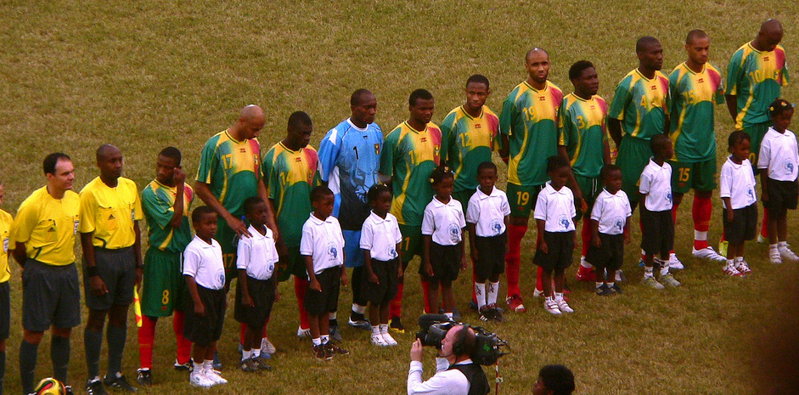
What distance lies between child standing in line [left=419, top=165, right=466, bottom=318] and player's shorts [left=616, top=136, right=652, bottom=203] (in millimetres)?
2418

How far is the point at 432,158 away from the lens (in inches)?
434

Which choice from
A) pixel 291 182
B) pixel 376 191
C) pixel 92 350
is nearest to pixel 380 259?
pixel 376 191

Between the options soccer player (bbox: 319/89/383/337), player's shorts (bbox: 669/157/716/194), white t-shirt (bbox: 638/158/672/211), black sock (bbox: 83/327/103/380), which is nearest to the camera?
black sock (bbox: 83/327/103/380)

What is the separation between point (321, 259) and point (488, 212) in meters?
1.92

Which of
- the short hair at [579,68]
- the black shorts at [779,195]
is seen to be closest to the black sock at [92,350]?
the short hair at [579,68]

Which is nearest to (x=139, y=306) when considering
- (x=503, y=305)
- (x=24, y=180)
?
(x=503, y=305)

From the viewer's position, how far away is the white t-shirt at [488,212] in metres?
11.0

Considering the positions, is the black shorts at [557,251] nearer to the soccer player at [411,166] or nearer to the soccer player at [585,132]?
the soccer player at [585,132]

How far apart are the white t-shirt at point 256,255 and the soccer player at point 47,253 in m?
1.46

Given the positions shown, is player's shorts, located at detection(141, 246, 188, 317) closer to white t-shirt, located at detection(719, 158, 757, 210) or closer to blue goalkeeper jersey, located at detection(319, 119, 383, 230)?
blue goalkeeper jersey, located at detection(319, 119, 383, 230)

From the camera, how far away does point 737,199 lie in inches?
489

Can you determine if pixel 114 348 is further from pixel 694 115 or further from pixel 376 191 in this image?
pixel 694 115

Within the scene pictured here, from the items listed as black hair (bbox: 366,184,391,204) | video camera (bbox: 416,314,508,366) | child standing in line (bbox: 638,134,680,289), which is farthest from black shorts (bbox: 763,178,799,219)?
video camera (bbox: 416,314,508,366)

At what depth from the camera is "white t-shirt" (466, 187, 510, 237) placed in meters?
11.0
